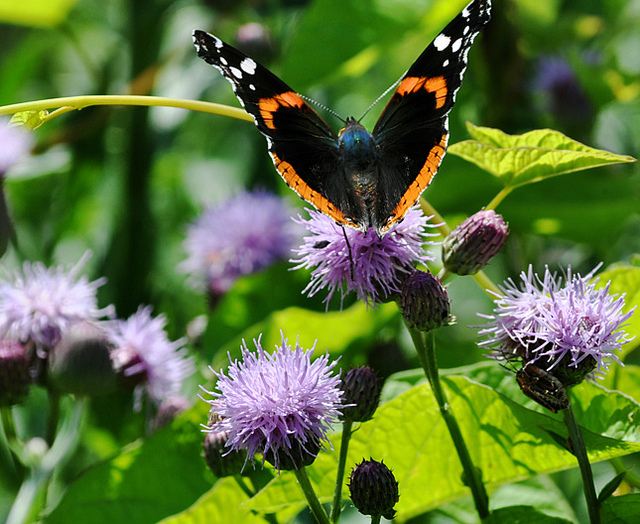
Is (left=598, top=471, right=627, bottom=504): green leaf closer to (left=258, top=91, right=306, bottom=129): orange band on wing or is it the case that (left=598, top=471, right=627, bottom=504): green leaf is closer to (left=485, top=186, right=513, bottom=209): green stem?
(left=485, top=186, right=513, bottom=209): green stem

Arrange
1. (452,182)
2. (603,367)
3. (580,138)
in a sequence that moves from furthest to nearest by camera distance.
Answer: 1. (580,138)
2. (452,182)
3. (603,367)

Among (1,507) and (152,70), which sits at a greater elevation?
(152,70)

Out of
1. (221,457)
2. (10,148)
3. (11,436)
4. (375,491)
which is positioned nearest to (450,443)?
(375,491)

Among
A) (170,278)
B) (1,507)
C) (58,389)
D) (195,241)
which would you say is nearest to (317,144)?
(58,389)

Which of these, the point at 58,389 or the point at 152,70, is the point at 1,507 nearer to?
the point at 58,389

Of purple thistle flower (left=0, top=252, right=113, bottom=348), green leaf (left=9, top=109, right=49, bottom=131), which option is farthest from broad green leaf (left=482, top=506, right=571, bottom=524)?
purple thistle flower (left=0, top=252, right=113, bottom=348)

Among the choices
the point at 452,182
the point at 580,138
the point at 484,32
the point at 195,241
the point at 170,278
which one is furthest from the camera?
the point at 170,278

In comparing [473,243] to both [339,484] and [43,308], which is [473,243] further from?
[43,308]
